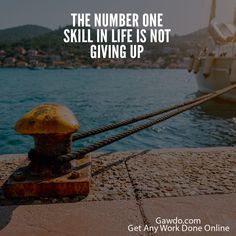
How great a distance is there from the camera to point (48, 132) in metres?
2.84

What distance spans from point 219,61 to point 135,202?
20.6 m

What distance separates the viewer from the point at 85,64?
166000 mm

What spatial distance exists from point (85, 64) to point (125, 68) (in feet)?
116

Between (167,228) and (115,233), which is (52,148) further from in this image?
(167,228)

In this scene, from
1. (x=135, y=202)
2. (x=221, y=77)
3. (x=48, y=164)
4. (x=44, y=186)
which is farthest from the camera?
(x=221, y=77)

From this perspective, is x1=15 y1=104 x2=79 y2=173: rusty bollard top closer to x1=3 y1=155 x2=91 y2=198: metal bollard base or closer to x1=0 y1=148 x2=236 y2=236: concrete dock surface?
x1=3 y1=155 x2=91 y2=198: metal bollard base

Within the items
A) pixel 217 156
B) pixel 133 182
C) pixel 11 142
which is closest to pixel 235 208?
pixel 133 182

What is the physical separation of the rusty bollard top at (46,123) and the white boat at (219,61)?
54.2 ft

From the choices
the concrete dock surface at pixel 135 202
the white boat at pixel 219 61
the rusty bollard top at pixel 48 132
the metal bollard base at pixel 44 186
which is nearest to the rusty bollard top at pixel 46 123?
the rusty bollard top at pixel 48 132

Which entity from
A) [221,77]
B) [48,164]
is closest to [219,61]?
[221,77]

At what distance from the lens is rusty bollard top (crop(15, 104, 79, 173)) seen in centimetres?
284

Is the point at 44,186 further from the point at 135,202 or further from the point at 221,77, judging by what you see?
the point at 221,77

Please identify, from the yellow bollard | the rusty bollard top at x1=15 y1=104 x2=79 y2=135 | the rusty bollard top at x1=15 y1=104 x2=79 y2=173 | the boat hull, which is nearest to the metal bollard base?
the yellow bollard

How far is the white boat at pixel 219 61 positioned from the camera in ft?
66.6
